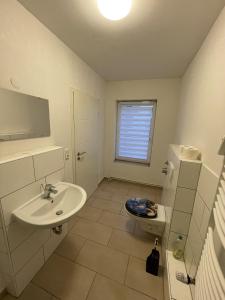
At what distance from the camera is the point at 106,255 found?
1487 millimetres

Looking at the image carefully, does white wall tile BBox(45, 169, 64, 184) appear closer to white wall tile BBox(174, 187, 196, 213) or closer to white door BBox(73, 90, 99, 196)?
white door BBox(73, 90, 99, 196)

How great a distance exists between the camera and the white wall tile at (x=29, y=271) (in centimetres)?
111

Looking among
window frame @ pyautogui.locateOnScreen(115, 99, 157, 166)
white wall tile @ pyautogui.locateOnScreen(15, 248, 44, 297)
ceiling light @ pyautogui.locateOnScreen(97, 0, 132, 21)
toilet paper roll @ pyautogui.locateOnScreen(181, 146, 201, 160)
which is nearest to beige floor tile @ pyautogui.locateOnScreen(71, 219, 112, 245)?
white wall tile @ pyautogui.locateOnScreen(15, 248, 44, 297)

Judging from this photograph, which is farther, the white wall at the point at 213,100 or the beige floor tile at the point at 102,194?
the beige floor tile at the point at 102,194

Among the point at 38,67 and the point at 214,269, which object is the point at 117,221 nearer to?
Answer: the point at 214,269

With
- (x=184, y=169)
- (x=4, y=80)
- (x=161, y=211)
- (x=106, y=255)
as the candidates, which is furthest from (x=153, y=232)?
(x=4, y=80)

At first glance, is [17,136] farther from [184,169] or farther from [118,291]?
[118,291]

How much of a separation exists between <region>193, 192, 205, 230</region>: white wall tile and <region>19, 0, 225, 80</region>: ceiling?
143 cm

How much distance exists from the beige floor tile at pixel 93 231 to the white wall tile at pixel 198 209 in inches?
43.5

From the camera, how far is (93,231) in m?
1.79

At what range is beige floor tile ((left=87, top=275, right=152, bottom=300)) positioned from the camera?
1.13 metres

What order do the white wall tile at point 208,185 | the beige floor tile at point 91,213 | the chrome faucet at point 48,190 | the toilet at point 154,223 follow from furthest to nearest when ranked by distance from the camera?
the beige floor tile at point 91,213, the toilet at point 154,223, the chrome faucet at point 48,190, the white wall tile at point 208,185

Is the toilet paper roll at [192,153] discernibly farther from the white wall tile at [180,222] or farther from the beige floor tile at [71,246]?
the beige floor tile at [71,246]

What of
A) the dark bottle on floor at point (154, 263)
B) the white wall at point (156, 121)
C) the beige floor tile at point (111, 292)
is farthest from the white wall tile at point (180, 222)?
the white wall at point (156, 121)
